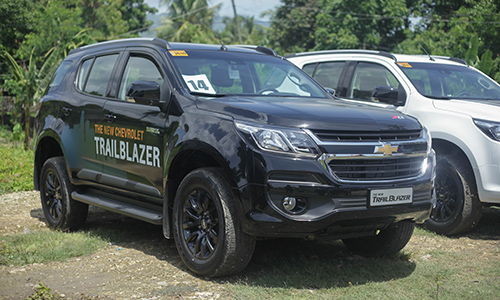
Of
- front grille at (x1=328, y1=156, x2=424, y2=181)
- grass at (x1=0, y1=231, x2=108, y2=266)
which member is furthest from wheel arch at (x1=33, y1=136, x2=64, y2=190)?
front grille at (x1=328, y1=156, x2=424, y2=181)

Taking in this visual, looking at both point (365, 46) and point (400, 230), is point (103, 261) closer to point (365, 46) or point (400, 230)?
point (400, 230)

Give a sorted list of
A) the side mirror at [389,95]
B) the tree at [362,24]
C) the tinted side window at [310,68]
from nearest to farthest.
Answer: the side mirror at [389,95] < the tinted side window at [310,68] < the tree at [362,24]

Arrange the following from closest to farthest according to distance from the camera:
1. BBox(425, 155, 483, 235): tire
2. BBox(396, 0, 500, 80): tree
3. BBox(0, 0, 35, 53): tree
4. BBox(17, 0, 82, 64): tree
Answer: BBox(425, 155, 483, 235): tire < BBox(396, 0, 500, 80): tree < BBox(17, 0, 82, 64): tree < BBox(0, 0, 35, 53): tree

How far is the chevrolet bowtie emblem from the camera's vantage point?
4.32m

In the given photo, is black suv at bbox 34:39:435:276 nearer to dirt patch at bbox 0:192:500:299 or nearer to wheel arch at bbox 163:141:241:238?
wheel arch at bbox 163:141:241:238

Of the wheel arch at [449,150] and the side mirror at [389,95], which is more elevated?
the side mirror at [389,95]

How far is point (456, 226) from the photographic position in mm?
6285

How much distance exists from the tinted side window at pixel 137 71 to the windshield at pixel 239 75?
0.97 ft

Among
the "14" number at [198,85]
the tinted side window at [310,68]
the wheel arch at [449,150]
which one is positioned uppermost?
the "14" number at [198,85]

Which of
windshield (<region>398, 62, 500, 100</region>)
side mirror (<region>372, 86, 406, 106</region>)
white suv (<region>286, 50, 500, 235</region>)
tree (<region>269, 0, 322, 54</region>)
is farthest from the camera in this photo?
tree (<region>269, 0, 322, 54</region>)

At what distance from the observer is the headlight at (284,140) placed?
4.09 metres

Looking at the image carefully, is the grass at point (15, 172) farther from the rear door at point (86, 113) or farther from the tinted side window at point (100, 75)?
the tinted side window at point (100, 75)

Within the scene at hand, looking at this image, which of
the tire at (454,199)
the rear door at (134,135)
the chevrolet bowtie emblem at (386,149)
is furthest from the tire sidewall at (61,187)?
the tire at (454,199)

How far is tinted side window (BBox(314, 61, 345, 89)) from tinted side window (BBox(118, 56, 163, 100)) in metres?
3.29
